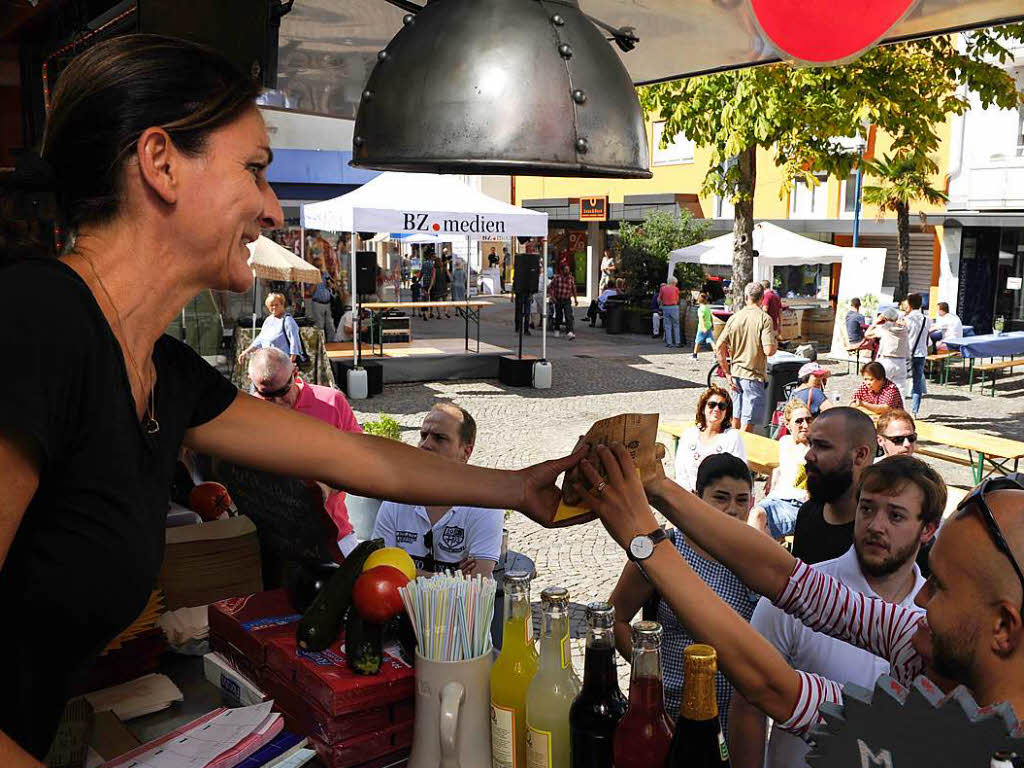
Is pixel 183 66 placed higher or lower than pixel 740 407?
higher

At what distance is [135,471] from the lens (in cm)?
125

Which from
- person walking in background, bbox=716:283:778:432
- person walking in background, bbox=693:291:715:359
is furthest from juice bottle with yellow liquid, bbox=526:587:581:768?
person walking in background, bbox=693:291:715:359

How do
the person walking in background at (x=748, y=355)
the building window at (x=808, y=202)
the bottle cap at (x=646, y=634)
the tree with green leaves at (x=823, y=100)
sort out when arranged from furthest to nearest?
1. the building window at (x=808, y=202)
2. the person walking in background at (x=748, y=355)
3. the tree with green leaves at (x=823, y=100)
4. the bottle cap at (x=646, y=634)

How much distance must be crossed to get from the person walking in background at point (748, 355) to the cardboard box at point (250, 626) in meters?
9.01

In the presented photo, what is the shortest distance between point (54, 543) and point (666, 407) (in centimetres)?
1223

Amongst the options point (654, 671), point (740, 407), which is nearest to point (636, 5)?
point (654, 671)

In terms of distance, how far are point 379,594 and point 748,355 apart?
929 cm

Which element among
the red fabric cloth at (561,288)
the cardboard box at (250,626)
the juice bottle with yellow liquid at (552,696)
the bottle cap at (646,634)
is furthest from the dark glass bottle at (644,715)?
→ the red fabric cloth at (561,288)

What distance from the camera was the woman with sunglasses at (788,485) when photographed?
5.36 metres

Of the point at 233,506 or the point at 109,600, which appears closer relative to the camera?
the point at 109,600

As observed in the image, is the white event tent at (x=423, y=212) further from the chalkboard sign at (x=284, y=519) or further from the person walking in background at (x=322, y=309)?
the chalkboard sign at (x=284, y=519)

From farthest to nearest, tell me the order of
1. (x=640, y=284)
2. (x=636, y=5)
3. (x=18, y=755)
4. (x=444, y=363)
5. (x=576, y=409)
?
(x=640, y=284) < (x=444, y=363) < (x=576, y=409) < (x=636, y=5) < (x=18, y=755)

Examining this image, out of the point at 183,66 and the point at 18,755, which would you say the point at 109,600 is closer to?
the point at 18,755

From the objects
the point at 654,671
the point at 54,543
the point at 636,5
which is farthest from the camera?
the point at 636,5
